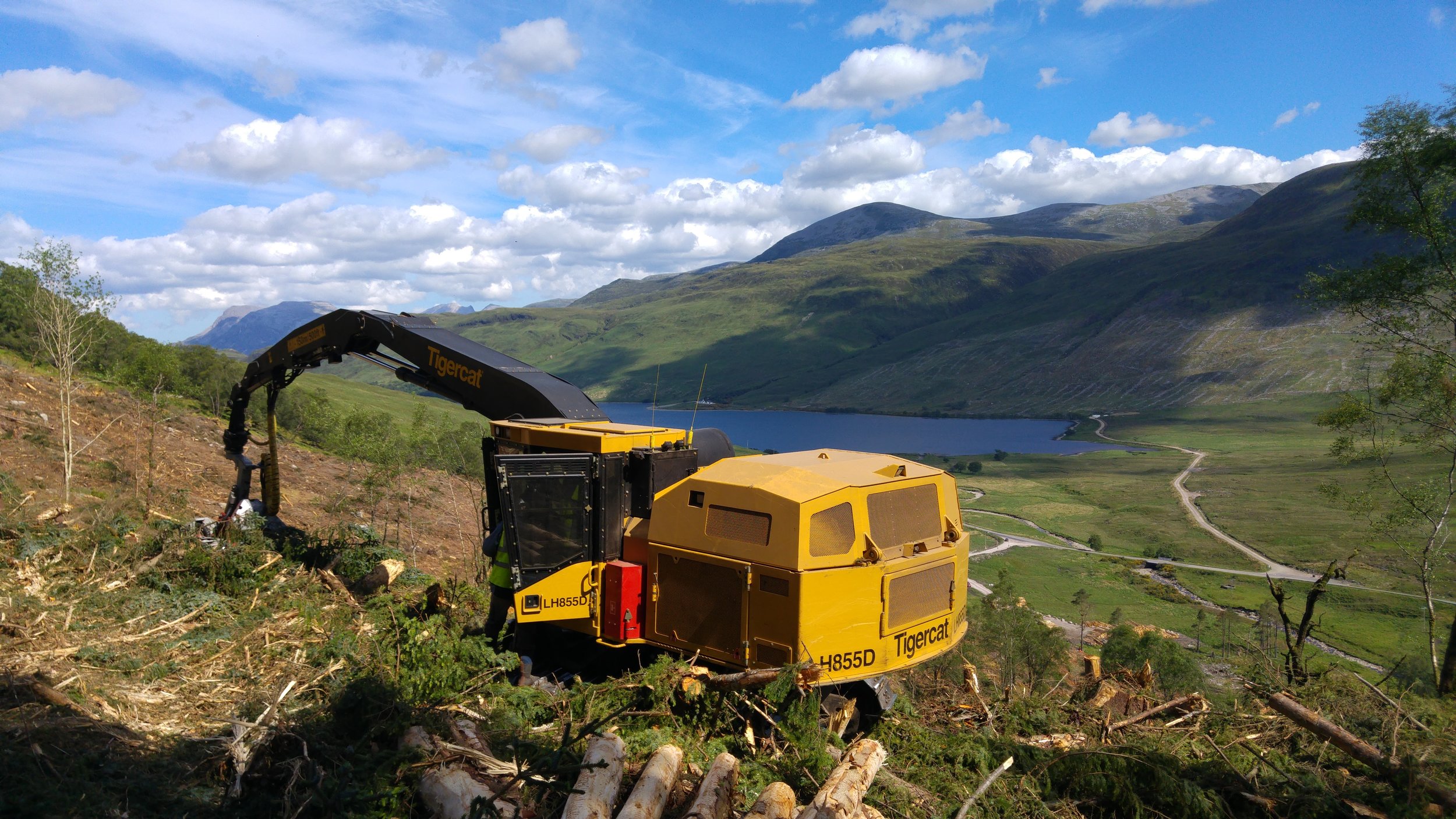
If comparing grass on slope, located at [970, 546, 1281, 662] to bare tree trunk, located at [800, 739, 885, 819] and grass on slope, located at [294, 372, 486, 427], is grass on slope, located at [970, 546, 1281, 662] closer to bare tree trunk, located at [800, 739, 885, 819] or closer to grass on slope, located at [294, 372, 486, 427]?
bare tree trunk, located at [800, 739, 885, 819]

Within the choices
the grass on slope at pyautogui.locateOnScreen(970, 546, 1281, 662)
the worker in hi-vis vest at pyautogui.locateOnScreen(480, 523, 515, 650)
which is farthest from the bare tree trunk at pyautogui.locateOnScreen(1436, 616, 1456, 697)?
the grass on slope at pyautogui.locateOnScreen(970, 546, 1281, 662)

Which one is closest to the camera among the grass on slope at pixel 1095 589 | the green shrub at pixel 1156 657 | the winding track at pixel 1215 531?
the green shrub at pixel 1156 657

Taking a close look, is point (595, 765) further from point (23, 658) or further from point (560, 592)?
point (23, 658)

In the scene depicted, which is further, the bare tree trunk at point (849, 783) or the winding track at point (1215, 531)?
the winding track at point (1215, 531)

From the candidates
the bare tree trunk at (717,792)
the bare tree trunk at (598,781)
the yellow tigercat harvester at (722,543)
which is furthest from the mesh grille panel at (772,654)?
the bare tree trunk at (598,781)

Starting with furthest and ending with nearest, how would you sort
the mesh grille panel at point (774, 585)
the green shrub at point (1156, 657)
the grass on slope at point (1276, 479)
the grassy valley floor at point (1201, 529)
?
the grass on slope at point (1276, 479) → the grassy valley floor at point (1201, 529) → the green shrub at point (1156, 657) → the mesh grille panel at point (774, 585)

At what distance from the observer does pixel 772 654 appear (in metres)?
6.76

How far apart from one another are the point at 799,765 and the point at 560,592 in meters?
2.89

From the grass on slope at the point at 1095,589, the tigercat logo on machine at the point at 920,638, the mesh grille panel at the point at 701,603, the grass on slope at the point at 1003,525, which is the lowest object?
the grass on slope at the point at 1095,589

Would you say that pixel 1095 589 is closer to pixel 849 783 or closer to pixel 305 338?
pixel 305 338

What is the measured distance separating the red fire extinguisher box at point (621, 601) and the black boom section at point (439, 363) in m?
2.12

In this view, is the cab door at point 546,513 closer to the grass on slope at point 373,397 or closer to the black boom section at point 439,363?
the black boom section at point 439,363

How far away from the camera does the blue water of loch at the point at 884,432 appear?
134m

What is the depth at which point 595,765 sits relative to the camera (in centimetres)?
482
